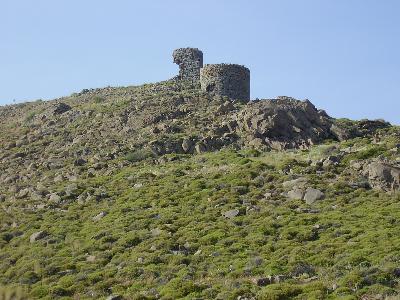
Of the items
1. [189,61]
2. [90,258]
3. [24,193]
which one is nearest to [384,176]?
[90,258]

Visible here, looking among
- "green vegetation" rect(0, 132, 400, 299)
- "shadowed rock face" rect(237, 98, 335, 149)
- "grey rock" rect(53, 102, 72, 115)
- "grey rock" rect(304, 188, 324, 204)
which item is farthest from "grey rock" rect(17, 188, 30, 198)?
"grey rock" rect(53, 102, 72, 115)

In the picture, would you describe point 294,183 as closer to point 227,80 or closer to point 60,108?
point 227,80

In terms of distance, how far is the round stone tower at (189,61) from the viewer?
59.0 metres

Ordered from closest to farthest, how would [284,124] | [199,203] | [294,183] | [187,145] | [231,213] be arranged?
[231,213] → [294,183] → [199,203] → [284,124] → [187,145]

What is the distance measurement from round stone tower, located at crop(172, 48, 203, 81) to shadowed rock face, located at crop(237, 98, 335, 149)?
1477 centimetres

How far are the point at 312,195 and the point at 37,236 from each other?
1279 centimetres

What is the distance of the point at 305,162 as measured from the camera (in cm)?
3725

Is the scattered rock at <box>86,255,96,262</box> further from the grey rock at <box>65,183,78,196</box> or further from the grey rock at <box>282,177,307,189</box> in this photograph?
the grey rock at <box>282,177,307,189</box>

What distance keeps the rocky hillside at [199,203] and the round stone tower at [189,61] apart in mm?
4717

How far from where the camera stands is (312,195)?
3228 cm

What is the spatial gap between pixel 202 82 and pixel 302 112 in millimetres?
12347

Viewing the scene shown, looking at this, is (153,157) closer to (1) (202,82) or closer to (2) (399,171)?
(1) (202,82)

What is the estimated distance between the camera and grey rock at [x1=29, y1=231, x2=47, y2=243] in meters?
32.5

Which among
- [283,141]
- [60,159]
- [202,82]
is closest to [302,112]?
[283,141]
